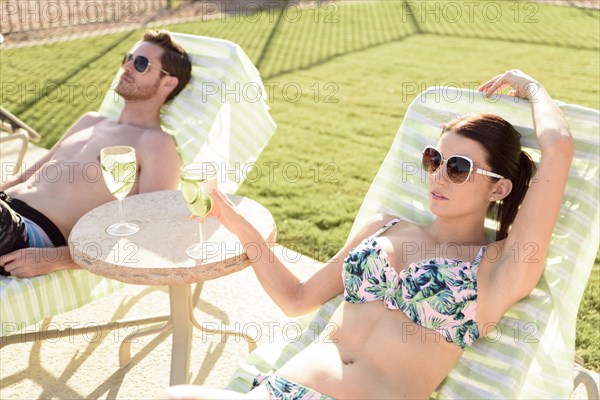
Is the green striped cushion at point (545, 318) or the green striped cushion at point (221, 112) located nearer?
the green striped cushion at point (545, 318)

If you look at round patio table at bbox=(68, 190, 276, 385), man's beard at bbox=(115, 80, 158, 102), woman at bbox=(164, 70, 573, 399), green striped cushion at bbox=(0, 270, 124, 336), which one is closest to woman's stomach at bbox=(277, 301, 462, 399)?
woman at bbox=(164, 70, 573, 399)

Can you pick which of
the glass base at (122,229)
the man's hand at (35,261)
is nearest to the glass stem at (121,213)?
the glass base at (122,229)

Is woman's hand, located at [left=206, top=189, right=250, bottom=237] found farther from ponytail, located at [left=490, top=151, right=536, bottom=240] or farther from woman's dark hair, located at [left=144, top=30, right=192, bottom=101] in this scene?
woman's dark hair, located at [left=144, top=30, right=192, bottom=101]

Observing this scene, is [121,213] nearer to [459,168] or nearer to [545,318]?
[459,168]

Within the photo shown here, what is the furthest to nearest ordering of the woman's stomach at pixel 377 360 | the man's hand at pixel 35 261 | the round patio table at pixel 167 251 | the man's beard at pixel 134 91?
the man's beard at pixel 134 91
the man's hand at pixel 35 261
the round patio table at pixel 167 251
the woman's stomach at pixel 377 360

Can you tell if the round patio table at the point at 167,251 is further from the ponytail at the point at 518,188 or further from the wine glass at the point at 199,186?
the ponytail at the point at 518,188

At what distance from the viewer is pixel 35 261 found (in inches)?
124

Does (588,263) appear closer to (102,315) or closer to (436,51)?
(102,315)

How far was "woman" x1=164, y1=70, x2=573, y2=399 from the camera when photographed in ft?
7.73

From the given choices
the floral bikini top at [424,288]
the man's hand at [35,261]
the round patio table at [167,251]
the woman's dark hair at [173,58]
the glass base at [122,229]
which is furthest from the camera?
the woman's dark hair at [173,58]

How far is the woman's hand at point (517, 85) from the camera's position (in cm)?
272

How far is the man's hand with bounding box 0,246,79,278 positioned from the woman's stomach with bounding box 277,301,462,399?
135 cm

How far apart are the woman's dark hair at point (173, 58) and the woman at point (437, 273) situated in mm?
1727

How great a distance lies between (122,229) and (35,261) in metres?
0.48
